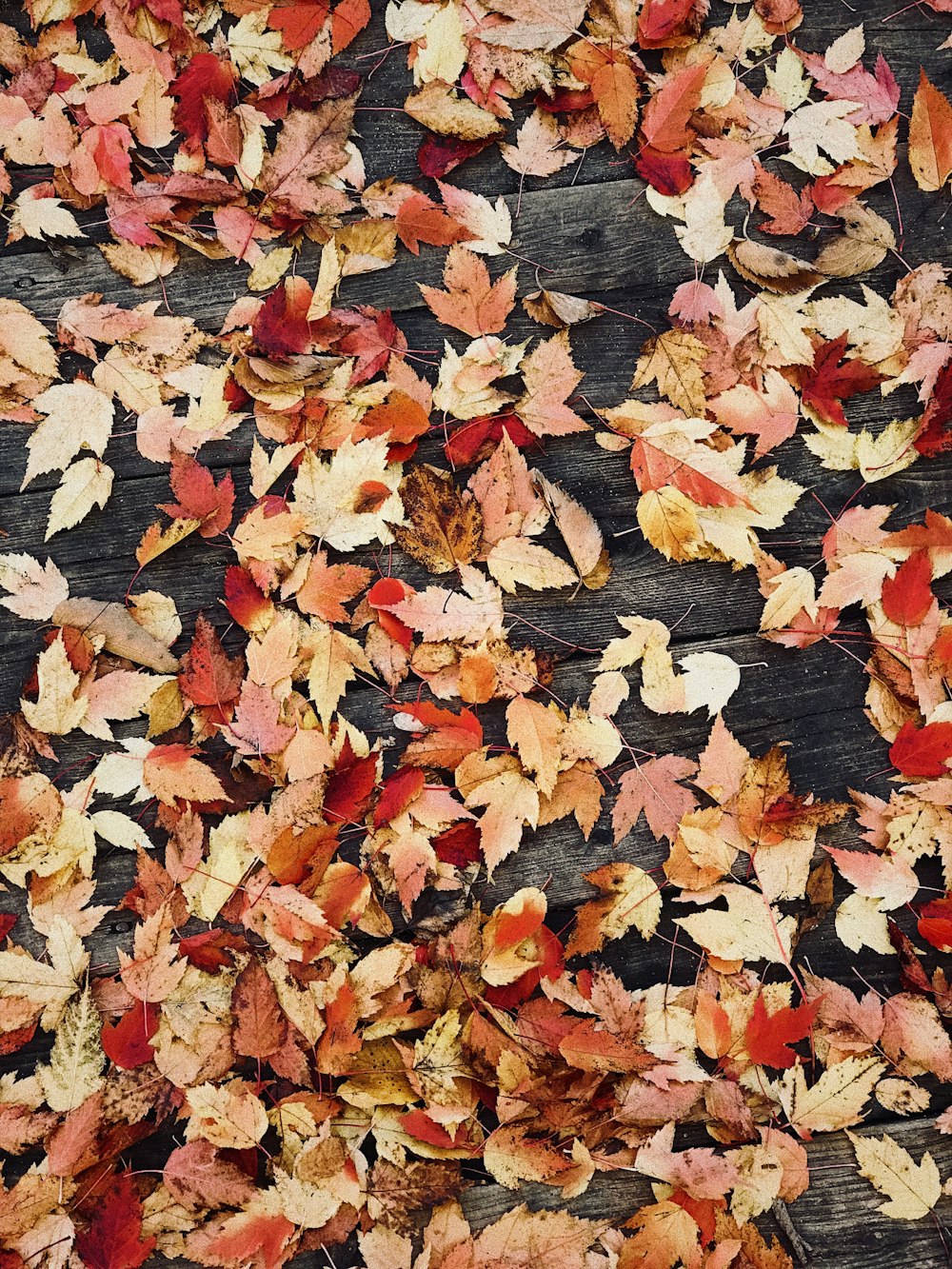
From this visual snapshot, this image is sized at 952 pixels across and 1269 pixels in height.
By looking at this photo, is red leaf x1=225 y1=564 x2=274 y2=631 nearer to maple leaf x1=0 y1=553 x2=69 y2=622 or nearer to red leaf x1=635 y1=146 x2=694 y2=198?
maple leaf x1=0 y1=553 x2=69 y2=622

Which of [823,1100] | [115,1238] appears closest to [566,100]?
[823,1100]

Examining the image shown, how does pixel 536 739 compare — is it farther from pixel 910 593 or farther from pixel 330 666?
pixel 910 593

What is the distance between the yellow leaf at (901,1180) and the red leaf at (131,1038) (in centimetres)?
148

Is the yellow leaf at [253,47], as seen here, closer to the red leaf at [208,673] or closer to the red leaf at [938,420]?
the red leaf at [208,673]

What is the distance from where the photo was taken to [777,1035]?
180 centimetres

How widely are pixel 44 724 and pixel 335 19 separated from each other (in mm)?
1755

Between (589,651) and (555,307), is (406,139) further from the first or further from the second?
(589,651)

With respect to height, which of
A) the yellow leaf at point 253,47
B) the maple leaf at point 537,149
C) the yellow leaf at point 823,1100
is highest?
the yellow leaf at point 253,47

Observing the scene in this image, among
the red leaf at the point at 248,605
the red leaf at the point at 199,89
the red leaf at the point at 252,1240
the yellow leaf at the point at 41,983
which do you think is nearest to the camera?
the red leaf at the point at 252,1240

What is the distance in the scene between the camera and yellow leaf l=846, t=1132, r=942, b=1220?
1.80 metres

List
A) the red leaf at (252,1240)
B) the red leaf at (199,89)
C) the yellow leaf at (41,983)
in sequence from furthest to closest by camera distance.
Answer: the red leaf at (199,89), the yellow leaf at (41,983), the red leaf at (252,1240)

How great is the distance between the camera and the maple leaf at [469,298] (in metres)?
2.01

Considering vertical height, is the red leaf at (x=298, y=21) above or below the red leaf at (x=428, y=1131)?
above

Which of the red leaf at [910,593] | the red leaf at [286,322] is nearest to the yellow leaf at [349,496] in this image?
the red leaf at [286,322]
